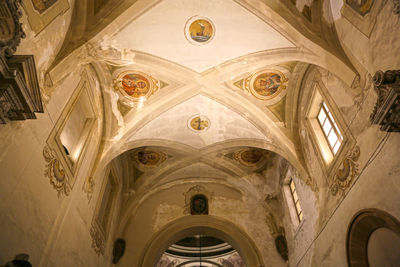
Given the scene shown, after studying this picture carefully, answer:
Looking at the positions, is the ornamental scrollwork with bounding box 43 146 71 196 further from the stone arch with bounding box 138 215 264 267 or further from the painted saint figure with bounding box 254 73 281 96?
the painted saint figure with bounding box 254 73 281 96

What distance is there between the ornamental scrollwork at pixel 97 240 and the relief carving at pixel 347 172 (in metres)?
6.50

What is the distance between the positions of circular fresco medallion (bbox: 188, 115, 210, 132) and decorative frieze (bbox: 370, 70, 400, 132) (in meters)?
5.97

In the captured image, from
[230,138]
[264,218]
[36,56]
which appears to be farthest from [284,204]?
[36,56]

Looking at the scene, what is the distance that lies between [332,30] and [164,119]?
5.41 metres

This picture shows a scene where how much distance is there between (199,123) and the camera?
33.7ft

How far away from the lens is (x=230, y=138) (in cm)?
1056

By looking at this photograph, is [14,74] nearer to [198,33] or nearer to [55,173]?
[55,173]

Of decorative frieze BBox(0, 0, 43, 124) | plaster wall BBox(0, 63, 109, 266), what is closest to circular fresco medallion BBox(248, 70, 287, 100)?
plaster wall BBox(0, 63, 109, 266)

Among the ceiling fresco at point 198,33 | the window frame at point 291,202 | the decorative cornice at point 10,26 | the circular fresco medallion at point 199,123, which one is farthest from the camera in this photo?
the circular fresco medallion at point 199,123

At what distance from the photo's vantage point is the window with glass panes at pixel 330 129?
7.21 metres

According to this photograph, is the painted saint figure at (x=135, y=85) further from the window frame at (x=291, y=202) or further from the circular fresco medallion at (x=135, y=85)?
the window frame at (x=291, y=202)

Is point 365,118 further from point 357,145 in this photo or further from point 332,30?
point 332,30

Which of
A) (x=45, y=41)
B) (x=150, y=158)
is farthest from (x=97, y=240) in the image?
(x=45, y=41)

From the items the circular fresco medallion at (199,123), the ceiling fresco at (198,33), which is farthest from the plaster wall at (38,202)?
the circular fresco medallion at (199,123)
